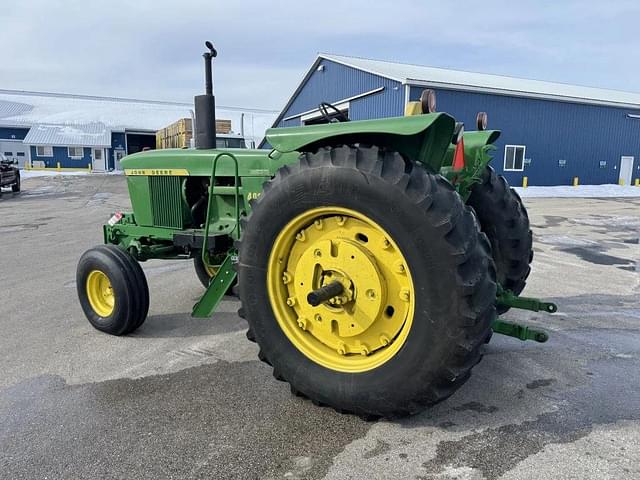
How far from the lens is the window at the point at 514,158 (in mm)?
21938

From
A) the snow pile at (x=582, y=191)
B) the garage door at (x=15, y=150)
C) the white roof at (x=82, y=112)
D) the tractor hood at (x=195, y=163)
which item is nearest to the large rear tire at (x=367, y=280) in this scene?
the tractor hood at (x=195, y=163)

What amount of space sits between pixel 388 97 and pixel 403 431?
18.2 m

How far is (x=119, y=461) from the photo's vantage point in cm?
239

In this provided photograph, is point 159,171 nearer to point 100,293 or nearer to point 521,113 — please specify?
point 100,293

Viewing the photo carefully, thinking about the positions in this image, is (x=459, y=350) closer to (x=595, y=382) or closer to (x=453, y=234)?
(x=453, y=234)

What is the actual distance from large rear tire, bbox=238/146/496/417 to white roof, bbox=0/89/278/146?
41.2 metres

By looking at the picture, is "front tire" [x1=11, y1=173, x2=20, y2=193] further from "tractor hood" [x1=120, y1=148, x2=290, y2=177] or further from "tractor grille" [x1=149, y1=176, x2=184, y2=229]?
"tractor grille" [x1=149, y1=176, x2=184, y2=229]

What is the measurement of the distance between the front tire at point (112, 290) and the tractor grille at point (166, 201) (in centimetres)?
50

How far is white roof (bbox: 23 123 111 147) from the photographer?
42.9 meters

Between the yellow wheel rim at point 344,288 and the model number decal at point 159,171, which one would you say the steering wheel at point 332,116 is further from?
the model number decal at point 159,171

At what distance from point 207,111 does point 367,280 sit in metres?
2.52

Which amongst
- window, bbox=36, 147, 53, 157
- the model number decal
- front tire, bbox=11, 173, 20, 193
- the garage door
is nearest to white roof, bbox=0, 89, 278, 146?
window, bbox=36, 147, 53, 157

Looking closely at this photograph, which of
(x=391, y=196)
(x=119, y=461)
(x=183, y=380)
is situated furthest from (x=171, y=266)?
(x=391, y=196)

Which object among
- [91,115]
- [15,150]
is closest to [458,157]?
[15,150]
